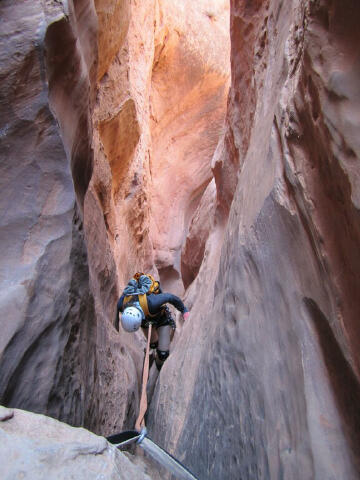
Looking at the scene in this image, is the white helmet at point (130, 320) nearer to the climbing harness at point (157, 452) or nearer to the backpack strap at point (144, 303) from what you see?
the backpack strap at point (144, 303)

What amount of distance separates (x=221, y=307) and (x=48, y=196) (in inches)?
50.4

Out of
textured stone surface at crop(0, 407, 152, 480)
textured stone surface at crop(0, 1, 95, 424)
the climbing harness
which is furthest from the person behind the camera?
textured stone surface at crop(0, 1, 95, 424)

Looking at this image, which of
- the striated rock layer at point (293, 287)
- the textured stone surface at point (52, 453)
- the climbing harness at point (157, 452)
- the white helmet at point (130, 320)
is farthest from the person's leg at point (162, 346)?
the textured stone surface at point (52, 453)

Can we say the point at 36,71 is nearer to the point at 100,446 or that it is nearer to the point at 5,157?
the point at 5,157

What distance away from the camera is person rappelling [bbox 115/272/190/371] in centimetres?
395

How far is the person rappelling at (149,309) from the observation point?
395 centimetres

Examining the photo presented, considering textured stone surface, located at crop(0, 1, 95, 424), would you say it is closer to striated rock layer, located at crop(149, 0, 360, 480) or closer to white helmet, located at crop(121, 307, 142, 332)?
striated rock layer, located at crop(149, 0, 360, 480)

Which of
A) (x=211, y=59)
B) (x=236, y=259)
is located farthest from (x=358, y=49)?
(x=211, y=59)

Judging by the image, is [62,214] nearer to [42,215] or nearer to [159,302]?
[42,215]

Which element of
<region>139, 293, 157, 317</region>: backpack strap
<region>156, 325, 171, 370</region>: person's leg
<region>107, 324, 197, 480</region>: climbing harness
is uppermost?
<region>107, 324, 197, 480</region>: climbing harness

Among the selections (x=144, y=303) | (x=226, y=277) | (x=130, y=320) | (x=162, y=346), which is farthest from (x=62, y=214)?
(x=162, y=346)

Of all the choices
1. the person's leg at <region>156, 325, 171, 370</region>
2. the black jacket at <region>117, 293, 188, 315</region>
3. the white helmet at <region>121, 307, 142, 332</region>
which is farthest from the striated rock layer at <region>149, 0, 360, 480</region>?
the person's leg at <region>156, 325, 171, 370</region>

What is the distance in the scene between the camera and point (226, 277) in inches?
99.8

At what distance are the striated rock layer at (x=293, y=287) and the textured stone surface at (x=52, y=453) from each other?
637 millimetres
